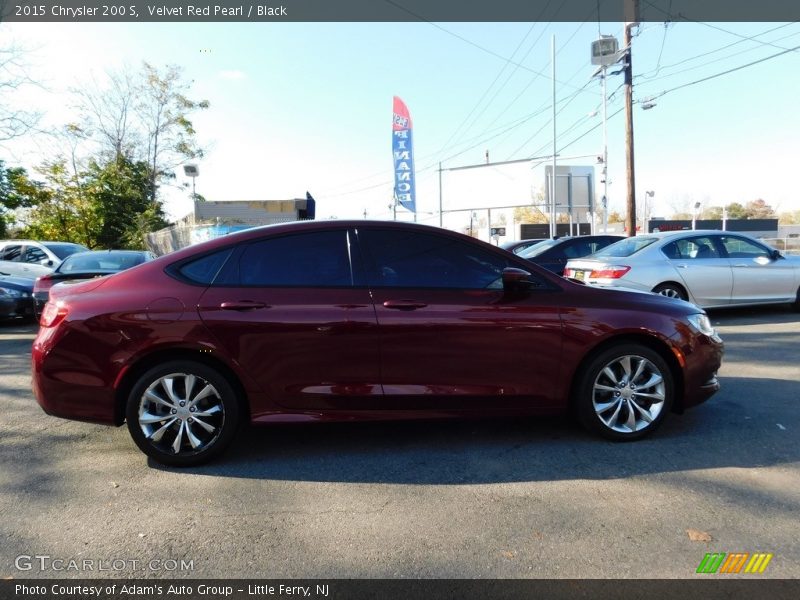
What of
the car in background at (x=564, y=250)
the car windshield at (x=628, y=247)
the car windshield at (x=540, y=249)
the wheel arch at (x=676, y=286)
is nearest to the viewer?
the wheel arch at (x=676, y=286)

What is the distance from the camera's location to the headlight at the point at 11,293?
9.30m

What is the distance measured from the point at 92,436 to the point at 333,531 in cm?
250

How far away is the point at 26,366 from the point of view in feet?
21.0

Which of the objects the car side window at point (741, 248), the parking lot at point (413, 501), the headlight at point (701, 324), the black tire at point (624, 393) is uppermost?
the car side window at point (741, 248)

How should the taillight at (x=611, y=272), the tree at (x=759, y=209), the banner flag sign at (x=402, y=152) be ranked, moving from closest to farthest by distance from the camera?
the taillight at (x=611, y=272), the banner flag sign at (x=402, y=152), the tree at (x=759, y=209)

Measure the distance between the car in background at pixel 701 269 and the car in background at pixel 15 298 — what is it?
9640 mm

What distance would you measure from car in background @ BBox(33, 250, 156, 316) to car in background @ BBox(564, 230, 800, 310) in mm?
7312

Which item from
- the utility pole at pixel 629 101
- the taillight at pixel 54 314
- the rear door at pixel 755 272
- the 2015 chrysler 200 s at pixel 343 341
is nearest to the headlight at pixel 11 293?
the 2015 chrysler 200 s at pixel 343 341

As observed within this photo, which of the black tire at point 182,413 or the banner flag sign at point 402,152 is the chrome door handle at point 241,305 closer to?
the black tire at point 182,413

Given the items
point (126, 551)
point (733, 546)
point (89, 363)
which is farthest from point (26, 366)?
point (733, 546)

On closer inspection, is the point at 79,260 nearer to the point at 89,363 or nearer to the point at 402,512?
the point at 89,363

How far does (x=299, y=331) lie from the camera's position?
348 centimetres

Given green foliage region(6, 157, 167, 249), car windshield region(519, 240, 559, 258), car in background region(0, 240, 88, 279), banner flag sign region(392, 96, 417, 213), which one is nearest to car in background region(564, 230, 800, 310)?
car windshield region(519, 240, 559, 258)

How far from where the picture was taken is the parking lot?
98.7 inches
